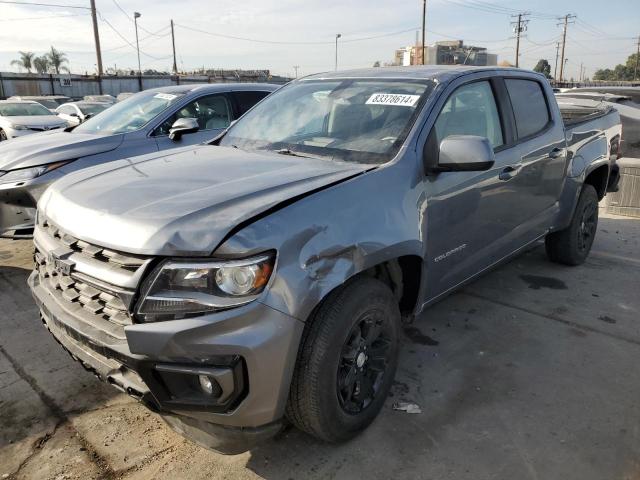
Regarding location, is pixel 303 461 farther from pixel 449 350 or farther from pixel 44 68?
pixel 44 68

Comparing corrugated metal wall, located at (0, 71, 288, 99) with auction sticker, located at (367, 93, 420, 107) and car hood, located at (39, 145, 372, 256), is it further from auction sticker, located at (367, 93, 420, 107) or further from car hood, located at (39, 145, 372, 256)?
car hood, located at (39, 145, 372, 256)

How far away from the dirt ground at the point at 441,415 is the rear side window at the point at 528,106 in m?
1.45

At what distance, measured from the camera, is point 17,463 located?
2.50 meters

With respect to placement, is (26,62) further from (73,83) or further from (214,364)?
(214,364)

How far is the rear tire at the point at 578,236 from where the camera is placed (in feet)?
16.1

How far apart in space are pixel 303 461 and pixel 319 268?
1015 millimetres

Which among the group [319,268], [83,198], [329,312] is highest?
[83,198]

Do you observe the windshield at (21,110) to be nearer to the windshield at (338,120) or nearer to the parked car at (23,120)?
the parked car at (23,120)

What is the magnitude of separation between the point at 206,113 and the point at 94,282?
14.1 feet

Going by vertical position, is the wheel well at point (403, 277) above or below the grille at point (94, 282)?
below

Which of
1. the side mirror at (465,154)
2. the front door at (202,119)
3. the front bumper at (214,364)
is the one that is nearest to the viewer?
the front bumper at (214,364)

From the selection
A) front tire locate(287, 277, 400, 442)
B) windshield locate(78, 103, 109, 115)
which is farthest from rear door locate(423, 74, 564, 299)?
windshield locate(78, 103, 109, 115)

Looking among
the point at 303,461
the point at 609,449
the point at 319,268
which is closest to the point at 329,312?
the point at 319,268

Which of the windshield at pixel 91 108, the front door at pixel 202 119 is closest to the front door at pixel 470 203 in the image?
the front door at pixel 202 119
